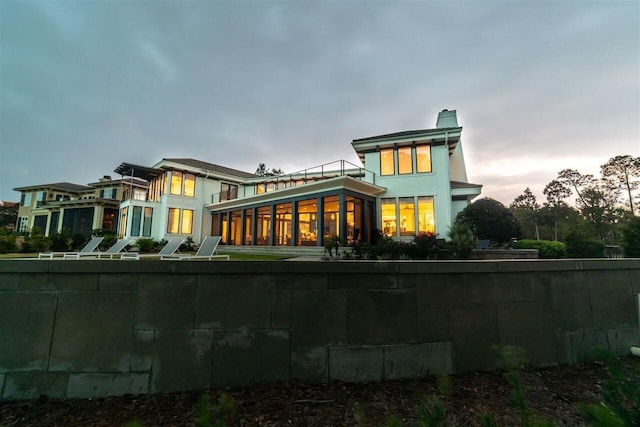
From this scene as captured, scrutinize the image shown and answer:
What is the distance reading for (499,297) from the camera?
148 inches

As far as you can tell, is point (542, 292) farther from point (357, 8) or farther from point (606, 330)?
point (357, 8)

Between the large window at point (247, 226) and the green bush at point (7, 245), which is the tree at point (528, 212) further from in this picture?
the green bush at point (7, 245)

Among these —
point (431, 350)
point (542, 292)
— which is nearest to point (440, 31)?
point (542, 292)

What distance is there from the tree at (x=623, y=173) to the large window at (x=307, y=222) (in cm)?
3750

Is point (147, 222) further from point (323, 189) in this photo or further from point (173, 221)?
point (323, 189)

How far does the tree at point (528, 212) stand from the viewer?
40188 millimetres

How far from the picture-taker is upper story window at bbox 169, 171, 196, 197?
21.0 m

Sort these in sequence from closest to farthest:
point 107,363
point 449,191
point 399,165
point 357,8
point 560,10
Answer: point 107,363, point 560,10, point 357,8, point 449,191, point 399,165

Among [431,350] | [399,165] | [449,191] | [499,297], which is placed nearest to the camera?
[431,350]

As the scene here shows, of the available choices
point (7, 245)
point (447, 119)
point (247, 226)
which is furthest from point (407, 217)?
point (7, 245)

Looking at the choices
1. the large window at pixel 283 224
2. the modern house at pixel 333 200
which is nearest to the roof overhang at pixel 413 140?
the modern house at pixel 333 200

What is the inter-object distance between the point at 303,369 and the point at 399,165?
14186 millimetres

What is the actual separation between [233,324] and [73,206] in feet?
123

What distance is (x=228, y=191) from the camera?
23.8m
